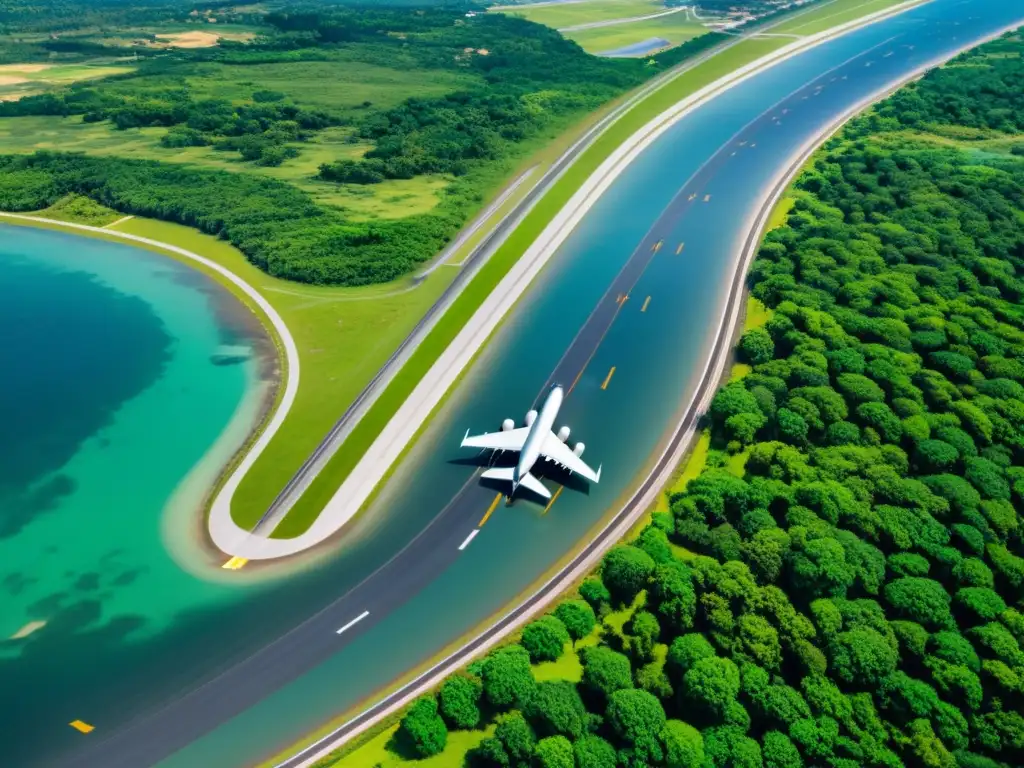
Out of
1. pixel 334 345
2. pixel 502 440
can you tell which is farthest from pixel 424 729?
pixel 334 345

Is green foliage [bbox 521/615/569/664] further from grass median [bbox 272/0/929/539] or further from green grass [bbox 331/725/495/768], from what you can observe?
grass median [bbox 272/0/929/539]

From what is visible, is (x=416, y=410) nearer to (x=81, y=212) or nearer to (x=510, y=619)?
(x=510, y=619)

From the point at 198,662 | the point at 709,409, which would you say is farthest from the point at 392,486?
the point at 709,409

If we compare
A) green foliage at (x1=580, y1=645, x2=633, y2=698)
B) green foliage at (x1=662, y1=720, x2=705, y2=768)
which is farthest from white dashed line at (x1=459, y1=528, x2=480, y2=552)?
green foliage at (x1=662, y1=720, x2=705, y2=768)

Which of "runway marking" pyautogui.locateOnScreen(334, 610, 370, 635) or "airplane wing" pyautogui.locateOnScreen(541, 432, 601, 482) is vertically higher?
"airplane wing" pyautogui.locateOnScreen(541, 432, 601, 482)

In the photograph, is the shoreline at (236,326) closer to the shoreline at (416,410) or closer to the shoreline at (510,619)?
the shoreline at (416,410)

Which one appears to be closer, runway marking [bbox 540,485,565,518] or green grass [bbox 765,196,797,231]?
runway marking [bbox 540,485,565,518]

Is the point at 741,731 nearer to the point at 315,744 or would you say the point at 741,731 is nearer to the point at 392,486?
the point at 315,744
